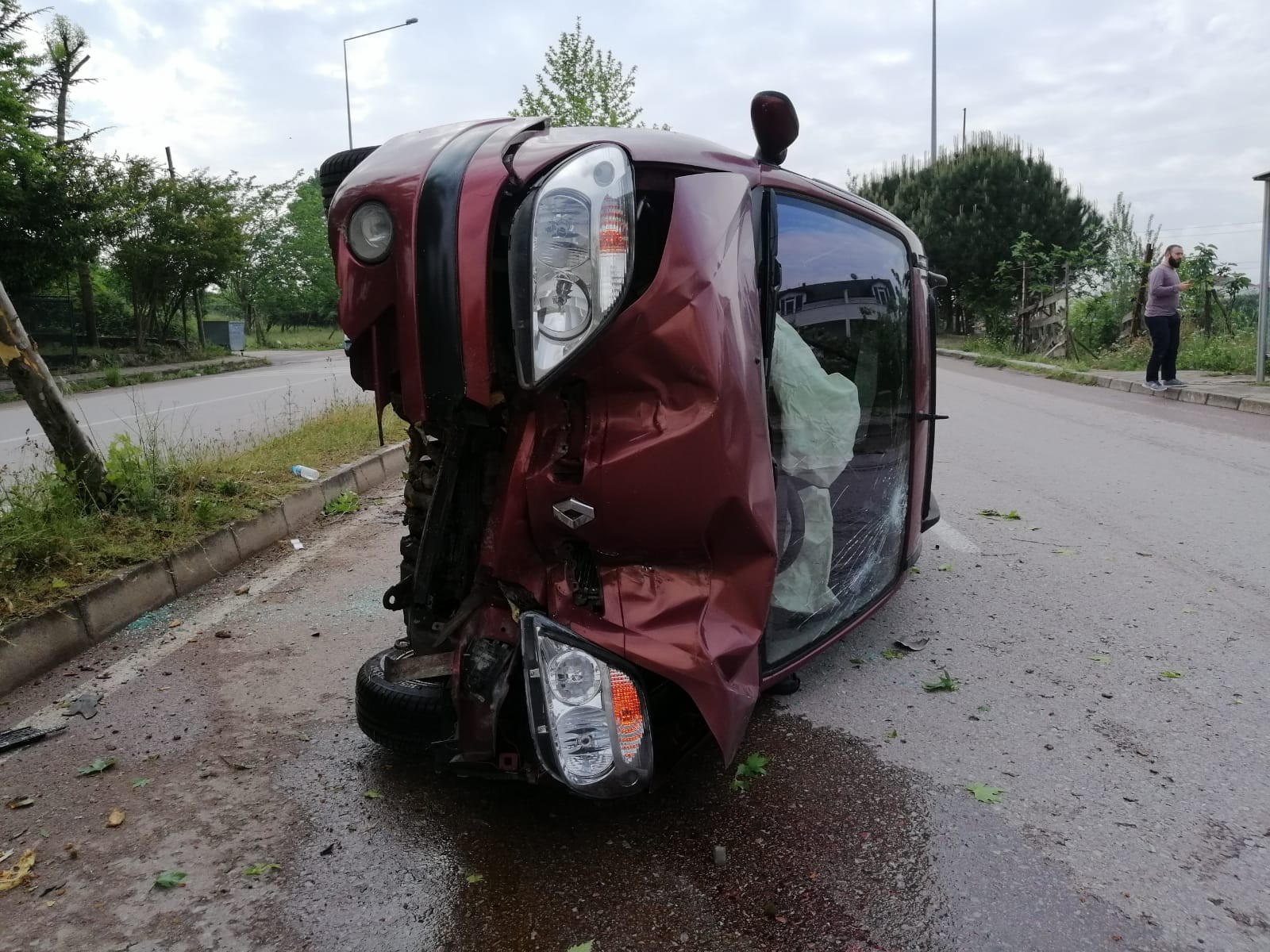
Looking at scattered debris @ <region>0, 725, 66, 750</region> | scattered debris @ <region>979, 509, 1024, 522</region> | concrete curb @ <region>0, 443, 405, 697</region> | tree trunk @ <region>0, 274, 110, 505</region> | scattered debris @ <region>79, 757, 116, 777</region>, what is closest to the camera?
scattered debris @ <region>79, 757, 116, 777</region>

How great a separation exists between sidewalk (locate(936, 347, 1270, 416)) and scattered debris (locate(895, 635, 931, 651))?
8849 millimetres

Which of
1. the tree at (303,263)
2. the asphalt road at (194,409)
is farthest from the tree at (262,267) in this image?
the asphalt road at (194,409)

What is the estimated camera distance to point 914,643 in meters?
3.58

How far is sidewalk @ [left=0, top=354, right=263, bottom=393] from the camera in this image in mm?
18625

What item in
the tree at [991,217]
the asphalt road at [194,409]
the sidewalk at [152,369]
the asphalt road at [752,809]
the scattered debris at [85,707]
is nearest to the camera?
the asphalt road at [752,809]

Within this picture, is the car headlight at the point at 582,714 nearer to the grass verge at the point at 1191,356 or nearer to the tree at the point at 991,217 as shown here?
the grass verge at the point at 1191,356

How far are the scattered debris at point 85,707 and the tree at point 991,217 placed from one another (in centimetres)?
2623

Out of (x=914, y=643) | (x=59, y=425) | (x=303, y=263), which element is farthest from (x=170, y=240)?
(x=914, y=643)

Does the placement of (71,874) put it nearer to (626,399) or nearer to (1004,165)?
(626,399)

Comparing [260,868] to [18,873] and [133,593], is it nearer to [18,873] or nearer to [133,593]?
[18,873]

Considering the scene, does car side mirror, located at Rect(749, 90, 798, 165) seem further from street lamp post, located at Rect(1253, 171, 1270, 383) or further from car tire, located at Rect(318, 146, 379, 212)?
street lamp post, located at Rect(1253, 171, 1270, 383)

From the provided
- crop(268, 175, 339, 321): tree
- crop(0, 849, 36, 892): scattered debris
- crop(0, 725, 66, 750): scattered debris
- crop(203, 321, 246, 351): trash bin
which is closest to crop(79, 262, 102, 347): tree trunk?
crop(203, 321, 246, 351): trash bin

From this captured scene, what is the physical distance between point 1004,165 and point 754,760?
94.1ft

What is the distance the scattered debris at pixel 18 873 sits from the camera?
2156 mm
